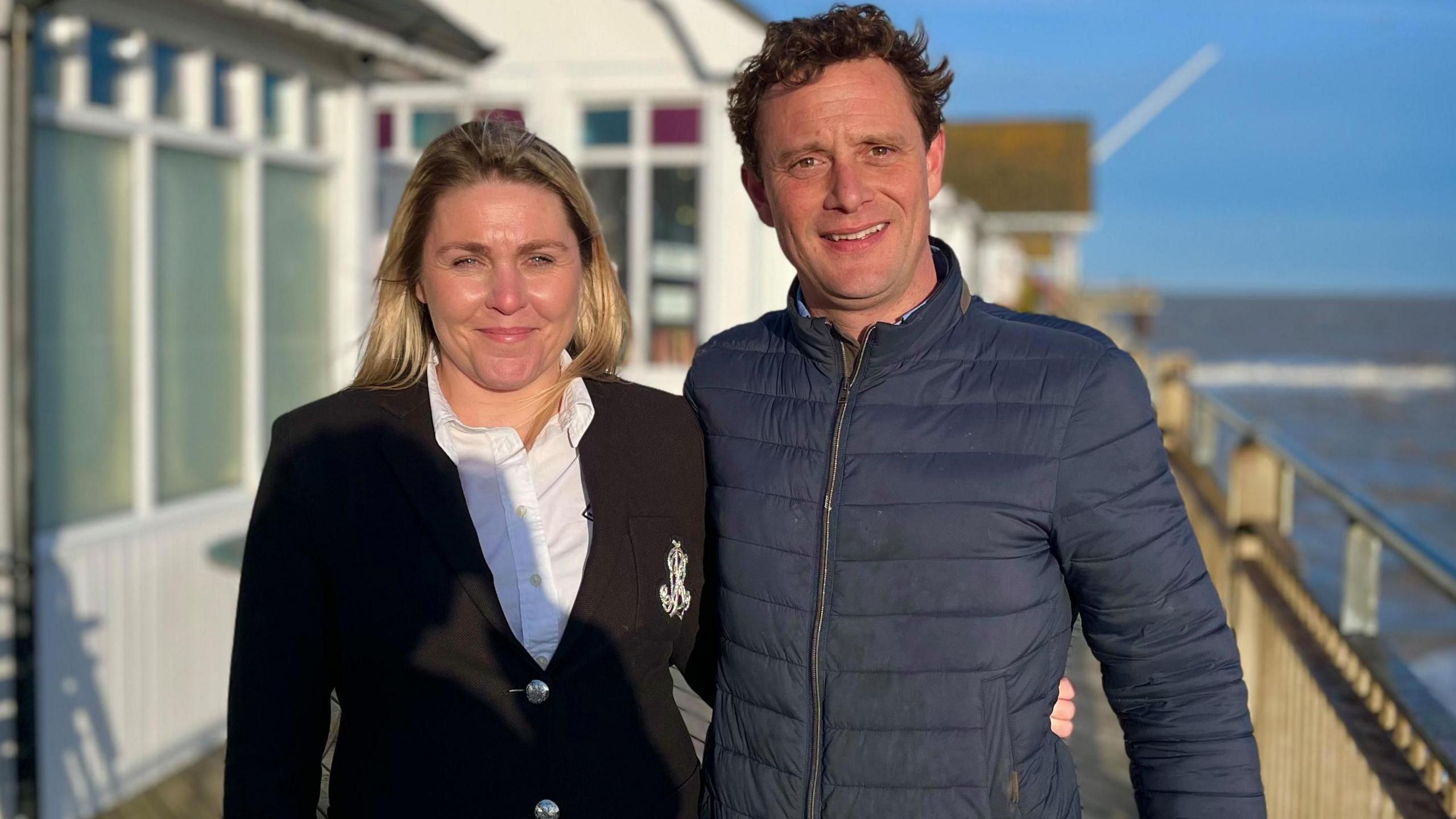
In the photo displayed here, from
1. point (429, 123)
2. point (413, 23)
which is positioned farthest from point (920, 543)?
point (429, 123)

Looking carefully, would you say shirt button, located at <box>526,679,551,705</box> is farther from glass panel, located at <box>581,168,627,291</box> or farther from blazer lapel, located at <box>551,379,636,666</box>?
glass panel, located at <box>581,168,627,291</box>

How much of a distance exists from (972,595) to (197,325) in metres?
4.71

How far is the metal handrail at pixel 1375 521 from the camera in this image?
10.2ft

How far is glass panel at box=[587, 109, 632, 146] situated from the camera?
9.88m

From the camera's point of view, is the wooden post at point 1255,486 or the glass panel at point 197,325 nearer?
the glass panel at point 197,325

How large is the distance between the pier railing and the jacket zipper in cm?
149

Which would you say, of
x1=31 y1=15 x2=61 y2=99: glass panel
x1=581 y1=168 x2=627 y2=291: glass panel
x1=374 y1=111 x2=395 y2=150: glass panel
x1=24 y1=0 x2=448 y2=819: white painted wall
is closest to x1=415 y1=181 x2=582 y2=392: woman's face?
x1=24 y1=0 x2=448 y2=819: white painted wall

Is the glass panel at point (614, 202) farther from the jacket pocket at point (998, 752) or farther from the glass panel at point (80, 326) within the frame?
the jacket pocket at point (998, 752)

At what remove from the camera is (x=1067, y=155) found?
107 ft

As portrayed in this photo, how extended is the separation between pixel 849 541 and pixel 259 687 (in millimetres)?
1014

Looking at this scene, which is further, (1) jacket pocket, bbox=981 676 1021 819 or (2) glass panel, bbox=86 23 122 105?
(2) glass panel, bbox=86 23 122 105

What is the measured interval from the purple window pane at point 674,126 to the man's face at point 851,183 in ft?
24.8

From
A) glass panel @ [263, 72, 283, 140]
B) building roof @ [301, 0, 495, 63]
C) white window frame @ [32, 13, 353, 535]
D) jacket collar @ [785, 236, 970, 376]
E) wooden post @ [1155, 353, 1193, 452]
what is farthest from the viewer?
wooden post @ [1155, 353, 1193, 452]

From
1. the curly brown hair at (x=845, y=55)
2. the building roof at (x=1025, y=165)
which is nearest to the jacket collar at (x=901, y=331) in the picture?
the curly brown hair at (x=845, y=55)
